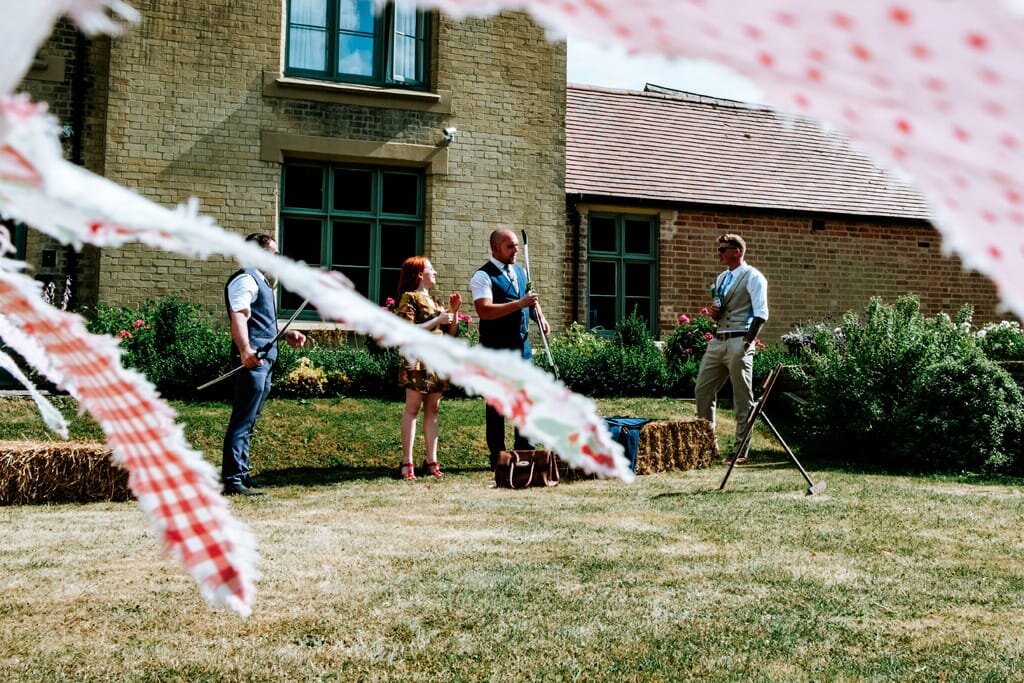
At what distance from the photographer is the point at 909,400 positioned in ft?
30.5

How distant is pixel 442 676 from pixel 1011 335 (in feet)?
39.0

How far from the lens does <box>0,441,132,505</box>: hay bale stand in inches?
263

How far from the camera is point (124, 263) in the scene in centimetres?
1227

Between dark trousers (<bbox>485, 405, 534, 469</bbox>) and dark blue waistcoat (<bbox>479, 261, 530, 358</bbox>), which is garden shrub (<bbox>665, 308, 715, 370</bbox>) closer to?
→ dark trousers (<bbox>485, 405, 534, 469</bbox>)

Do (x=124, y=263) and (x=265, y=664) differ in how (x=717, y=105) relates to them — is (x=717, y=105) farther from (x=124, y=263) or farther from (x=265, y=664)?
(x=265, y=664)

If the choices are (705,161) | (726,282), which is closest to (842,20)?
(726,282)

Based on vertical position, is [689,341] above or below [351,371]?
above

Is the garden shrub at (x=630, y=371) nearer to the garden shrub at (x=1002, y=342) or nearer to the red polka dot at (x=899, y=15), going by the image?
the garden shrub at (x=1002, y=342)

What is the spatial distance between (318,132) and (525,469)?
752cm

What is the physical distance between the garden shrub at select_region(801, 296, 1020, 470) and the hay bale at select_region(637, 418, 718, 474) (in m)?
1.76

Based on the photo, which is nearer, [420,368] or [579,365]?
[420,368]

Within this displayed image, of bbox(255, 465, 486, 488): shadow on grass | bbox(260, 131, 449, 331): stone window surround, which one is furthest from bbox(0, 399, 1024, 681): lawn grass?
bbox(260, 131, 449, 331): stone window surround

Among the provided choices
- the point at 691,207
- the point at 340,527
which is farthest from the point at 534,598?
the point at 691,207

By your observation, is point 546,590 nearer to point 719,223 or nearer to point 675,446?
point 675,446
